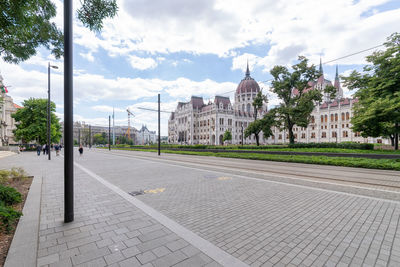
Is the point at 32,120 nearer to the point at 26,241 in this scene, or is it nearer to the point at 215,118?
the point at 26,241

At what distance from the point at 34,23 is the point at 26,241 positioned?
17.6 ft

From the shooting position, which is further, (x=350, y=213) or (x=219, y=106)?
(x=219, y=106)

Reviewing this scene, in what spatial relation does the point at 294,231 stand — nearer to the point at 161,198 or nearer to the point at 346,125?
the point at 161,198

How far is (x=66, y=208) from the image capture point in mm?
4168

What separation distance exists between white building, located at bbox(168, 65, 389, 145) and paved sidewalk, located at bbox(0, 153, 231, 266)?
7066 centimetres

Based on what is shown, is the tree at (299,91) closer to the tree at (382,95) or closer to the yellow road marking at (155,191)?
the tree at (382,95)

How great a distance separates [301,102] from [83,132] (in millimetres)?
121752

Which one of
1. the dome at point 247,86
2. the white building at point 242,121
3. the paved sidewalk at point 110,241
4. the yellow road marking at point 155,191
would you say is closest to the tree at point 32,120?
the yellow road marking at point 155,191

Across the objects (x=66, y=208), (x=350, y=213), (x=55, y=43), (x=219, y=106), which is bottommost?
(x=350, y=213)

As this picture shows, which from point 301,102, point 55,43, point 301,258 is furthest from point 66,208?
point 301,102

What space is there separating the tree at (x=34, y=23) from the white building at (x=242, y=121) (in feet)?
232

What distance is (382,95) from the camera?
1759 cm

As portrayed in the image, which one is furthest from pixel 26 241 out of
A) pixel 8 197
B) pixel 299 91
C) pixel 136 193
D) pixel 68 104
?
pixel 299 91

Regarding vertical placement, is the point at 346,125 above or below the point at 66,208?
above
